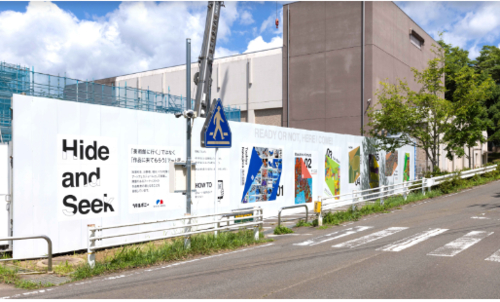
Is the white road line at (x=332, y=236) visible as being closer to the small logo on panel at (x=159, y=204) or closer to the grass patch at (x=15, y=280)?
the small logo on panel at (x=159, y=204)

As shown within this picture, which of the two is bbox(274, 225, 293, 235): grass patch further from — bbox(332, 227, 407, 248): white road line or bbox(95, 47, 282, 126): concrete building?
bbox(95, 47, 282, 126): concrete building

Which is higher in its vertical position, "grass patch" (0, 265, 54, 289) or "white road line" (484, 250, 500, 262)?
"white road line" (484, 250, 500, 262)

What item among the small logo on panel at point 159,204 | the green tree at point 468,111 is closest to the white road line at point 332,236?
the small logo on panel at point 159,204

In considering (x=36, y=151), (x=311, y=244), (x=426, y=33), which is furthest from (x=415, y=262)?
(x=426, y=33)

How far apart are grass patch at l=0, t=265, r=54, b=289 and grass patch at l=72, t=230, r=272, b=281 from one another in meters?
0.67

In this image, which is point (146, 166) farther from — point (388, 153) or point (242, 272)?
point (388, 153)

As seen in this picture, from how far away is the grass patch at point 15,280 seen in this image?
23.7ft

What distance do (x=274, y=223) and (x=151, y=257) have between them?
742cm

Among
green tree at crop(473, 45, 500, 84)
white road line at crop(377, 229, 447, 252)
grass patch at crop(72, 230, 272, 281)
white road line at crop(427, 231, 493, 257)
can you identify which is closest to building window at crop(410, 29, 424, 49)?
green tree at crop(473, 45, 500, 84)

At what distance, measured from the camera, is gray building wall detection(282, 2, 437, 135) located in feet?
107

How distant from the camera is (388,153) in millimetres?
28328

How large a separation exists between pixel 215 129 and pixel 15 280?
5.25 metres

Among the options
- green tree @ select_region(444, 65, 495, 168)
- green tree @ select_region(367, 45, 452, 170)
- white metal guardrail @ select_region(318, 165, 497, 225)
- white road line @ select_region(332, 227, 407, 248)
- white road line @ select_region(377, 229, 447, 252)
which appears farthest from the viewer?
green tree @ select_region(367, 45, 452, 170)

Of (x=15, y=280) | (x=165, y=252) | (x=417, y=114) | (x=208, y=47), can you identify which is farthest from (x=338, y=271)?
(x=417, y=114)
